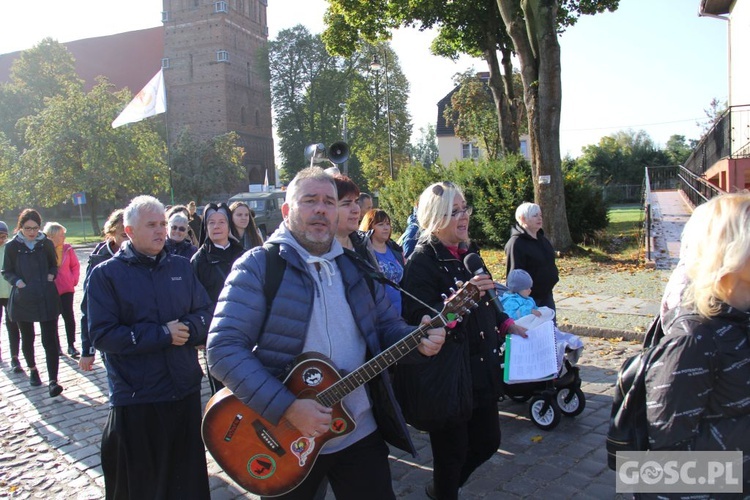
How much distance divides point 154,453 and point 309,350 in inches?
54.8

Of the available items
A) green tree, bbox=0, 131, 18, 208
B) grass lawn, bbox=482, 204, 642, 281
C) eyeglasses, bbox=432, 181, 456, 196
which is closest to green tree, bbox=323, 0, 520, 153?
grass lawn, bbox=482, 204, 642, 281

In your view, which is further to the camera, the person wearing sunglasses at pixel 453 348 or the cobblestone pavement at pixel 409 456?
the cobblestone pavement at pixel 409 456

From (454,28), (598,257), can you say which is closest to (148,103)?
(454,28)

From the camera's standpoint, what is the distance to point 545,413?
16.0ft

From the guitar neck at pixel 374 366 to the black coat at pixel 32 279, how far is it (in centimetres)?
558

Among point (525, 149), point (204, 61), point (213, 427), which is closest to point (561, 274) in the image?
point (213, 427)

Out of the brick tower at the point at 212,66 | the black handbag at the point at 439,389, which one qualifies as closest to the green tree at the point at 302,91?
the brick tower at the point at 212,66

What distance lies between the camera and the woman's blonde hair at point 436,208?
3490mm

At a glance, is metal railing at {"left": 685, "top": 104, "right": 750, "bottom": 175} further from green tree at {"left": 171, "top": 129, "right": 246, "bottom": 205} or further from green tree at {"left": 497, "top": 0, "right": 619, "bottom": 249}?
green tree at {"left": 171, "top": 129, "right": 246, "bottom": 205}

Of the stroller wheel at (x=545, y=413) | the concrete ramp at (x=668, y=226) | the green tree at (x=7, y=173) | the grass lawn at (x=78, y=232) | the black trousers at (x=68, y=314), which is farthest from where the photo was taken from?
the green tree at (x=7, y=173)

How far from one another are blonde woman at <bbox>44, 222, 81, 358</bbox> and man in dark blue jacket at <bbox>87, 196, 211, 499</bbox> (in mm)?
5235

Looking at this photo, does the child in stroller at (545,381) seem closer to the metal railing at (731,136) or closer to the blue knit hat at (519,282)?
the blue knit hat at (519,282)

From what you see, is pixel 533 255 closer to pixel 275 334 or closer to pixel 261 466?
pixel 275 334

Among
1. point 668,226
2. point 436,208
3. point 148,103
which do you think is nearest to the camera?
point 436,208
